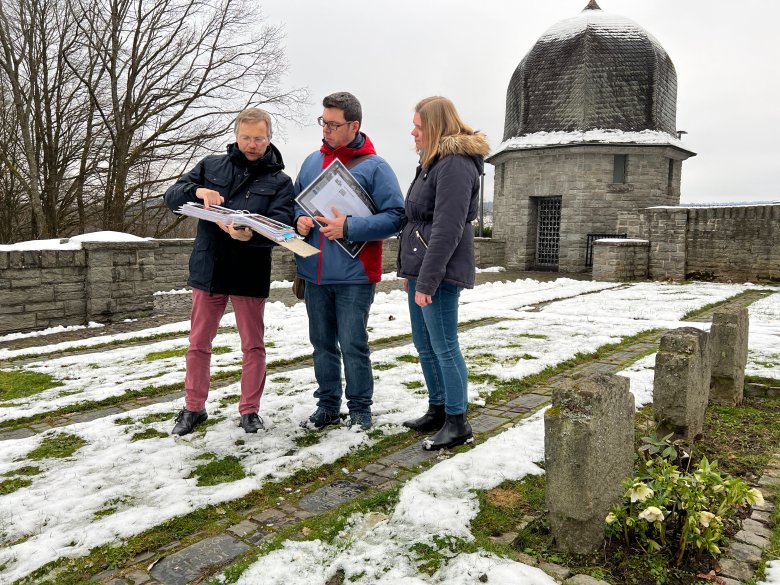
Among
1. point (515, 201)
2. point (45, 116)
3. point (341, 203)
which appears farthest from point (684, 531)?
point (45, 116)

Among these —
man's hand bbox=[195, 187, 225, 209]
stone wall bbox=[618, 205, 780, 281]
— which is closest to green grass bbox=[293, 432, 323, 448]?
man's hand bbox=[195, 187, 225, 209]

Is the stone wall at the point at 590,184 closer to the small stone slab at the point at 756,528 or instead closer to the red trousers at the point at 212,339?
the red trousers at the point at 212,339

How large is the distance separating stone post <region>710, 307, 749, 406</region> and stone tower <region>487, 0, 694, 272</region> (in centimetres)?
1793

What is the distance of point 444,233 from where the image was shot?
337 centimetres

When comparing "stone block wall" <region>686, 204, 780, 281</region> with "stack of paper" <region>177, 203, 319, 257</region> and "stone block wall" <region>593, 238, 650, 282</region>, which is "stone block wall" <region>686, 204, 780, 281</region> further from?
"stack of paper" <region>177, 203, 319, 257</region>

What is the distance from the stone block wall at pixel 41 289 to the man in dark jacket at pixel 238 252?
548cm

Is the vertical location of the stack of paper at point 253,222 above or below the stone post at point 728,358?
above

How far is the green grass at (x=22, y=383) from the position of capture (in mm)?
5012

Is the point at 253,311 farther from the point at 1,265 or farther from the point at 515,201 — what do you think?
the point at 515,201

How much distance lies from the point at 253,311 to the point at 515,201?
20.6 m

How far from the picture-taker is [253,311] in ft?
13.0

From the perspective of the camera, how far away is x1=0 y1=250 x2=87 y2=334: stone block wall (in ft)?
26.3

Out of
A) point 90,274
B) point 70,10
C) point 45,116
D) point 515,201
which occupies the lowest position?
point 90,274

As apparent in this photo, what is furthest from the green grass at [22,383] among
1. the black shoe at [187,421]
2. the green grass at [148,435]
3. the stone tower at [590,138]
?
the stone tower at [590,138]
